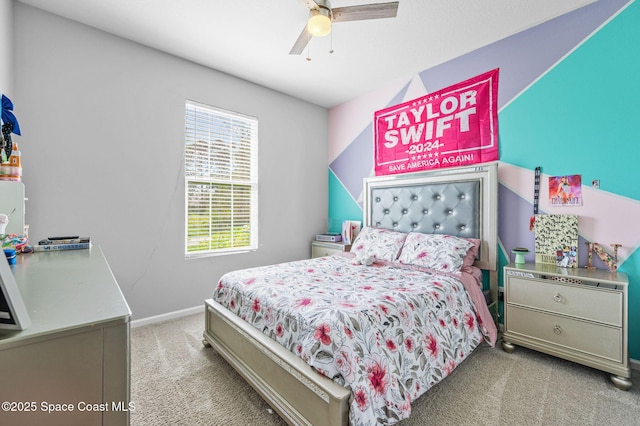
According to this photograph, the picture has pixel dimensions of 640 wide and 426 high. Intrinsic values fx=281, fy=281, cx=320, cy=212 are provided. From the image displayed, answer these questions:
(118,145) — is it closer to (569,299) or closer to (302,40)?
(302,40)

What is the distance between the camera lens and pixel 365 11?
1.84m

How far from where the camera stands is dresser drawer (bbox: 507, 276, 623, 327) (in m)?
1.81

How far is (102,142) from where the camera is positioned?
8.33 ft

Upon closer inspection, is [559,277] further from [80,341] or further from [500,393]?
[80,341]

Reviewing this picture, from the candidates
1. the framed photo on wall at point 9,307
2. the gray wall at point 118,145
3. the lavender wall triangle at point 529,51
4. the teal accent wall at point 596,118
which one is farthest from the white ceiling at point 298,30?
the framed photo on wall at point 9,307

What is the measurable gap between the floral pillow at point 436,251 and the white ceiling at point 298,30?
1838 millimetres

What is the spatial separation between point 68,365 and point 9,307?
0.57ft

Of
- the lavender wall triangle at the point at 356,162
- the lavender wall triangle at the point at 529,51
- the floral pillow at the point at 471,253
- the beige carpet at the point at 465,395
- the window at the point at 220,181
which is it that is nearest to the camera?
the beige carpet at the point at 465,395

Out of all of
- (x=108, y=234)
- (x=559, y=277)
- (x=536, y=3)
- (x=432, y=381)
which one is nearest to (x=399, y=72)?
(x=536, y=3)

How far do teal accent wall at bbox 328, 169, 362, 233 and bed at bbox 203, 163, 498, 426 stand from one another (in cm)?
Answer: 84

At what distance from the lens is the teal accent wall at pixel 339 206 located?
12.9ft

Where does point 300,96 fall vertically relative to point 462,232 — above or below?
above

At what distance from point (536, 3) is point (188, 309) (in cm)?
416

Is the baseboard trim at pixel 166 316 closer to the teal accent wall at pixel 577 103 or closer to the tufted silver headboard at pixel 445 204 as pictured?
the tufted silver headboard at pixel 445 204
